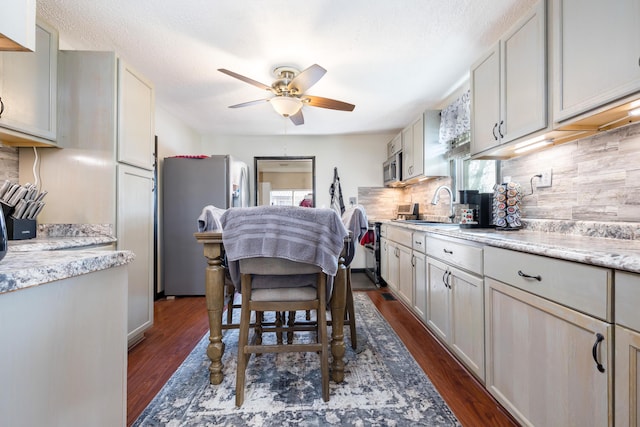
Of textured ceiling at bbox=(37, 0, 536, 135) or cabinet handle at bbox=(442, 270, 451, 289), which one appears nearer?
textured ceiling at bbox=(37, 0, 536, 135)

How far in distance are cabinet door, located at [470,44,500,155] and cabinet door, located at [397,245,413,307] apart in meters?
1.17

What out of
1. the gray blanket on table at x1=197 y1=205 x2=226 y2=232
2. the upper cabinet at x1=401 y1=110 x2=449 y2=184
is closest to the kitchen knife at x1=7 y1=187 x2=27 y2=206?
the gray blanket on table at x1=197 y1=205 x2=226 y2=232

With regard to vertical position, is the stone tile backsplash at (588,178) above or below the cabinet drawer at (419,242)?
above

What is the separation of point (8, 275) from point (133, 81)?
2.13m

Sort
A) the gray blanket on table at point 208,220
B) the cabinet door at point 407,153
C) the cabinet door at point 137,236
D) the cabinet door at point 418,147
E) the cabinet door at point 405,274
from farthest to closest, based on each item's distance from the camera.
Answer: the cabinet door at point 407,153, the cabinet door at point 418,147, the cabinet door at point 405,274, the cabinet door at point 137,236, the gray blanket on table at point 208,220

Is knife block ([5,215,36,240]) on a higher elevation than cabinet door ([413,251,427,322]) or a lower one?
higher

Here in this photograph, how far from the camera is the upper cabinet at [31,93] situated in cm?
160

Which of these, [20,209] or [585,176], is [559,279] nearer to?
[585,176]

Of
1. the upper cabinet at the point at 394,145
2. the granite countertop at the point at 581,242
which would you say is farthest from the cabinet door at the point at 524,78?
the upper cabinet at the point at 394,145

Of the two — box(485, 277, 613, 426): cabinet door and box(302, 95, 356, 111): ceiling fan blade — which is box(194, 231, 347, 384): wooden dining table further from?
box(302, 95, 356, 111): ceiling fan blade

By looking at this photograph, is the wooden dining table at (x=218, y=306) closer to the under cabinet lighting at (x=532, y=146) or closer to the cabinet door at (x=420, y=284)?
the cabinet door at (x=420, y=284)

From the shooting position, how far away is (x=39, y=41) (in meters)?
1.74

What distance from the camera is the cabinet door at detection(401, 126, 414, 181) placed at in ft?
11.8

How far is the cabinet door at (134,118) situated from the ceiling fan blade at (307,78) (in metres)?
1.16
